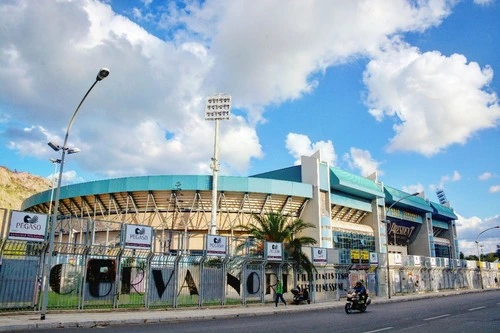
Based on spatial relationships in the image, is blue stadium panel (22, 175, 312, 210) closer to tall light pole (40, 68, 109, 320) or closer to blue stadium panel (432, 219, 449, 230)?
tall light pole (40, 68, 109, 320)

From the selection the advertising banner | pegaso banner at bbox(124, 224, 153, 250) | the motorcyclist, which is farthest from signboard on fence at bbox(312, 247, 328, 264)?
pegaso banner at bbox(124, 224, 153, 250)

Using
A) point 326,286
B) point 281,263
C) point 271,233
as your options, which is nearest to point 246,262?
point 281,263

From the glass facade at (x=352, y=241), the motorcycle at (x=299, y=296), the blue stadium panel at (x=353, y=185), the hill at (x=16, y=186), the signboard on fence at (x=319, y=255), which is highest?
the hill at (x=16, y=186)

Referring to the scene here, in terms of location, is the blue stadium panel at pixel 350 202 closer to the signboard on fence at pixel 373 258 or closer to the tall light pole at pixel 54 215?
the signboard on fence at pixel 373 258

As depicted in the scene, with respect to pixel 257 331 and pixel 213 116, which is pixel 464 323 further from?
pixel 213 116

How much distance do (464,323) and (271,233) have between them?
62.3 feet

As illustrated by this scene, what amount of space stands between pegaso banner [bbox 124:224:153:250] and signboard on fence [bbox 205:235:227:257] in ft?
12.5

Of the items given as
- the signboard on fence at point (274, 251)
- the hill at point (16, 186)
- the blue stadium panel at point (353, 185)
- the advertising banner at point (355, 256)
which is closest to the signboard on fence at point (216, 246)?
the signboard on fence at point (274, 251)

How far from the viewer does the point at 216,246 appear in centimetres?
2486

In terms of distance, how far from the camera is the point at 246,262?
2658cm

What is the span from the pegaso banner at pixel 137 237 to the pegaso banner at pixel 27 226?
3.95 m

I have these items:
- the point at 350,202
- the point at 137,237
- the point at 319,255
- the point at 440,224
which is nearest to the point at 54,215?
the point at 137,237

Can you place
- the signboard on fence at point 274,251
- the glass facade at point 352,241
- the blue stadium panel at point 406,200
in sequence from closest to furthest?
the signboard on fence at point 274,251 → the glass facade at point 352,241 → the blue stadium panel at point 406,200

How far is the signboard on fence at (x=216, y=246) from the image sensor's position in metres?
24.4
